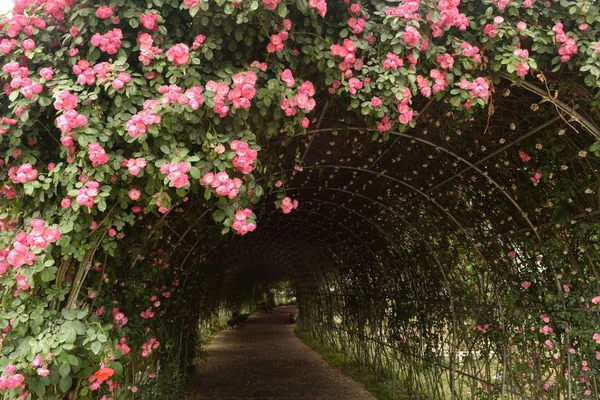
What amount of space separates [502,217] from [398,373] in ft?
11.8

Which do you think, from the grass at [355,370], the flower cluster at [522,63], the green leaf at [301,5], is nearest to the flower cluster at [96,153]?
the green leaf at [301,5]

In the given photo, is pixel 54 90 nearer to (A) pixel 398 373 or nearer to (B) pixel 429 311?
(B) pixel 429 311

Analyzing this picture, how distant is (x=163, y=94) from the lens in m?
2.25

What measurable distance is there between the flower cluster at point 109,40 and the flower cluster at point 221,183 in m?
0.72

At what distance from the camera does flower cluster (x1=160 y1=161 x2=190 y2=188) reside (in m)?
2.13

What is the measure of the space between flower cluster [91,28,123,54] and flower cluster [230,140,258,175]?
2.25 feet

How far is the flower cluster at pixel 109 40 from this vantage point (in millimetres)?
2285

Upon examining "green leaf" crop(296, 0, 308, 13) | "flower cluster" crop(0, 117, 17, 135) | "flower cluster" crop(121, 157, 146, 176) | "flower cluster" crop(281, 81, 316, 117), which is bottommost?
"flower cluster" crop(121, 157, 146, 176)

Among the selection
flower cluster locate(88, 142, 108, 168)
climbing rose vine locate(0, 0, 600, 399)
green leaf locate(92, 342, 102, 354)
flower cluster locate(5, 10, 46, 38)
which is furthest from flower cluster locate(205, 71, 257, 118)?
green leaf locate(92, 342, 102, 354)

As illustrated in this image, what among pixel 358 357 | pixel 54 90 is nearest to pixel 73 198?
pixel 54 90

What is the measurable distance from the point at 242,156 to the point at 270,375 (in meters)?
7.53

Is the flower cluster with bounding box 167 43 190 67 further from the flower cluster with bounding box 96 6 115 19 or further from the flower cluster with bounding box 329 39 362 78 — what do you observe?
the flower cluster with bounding box 329 39 362 78

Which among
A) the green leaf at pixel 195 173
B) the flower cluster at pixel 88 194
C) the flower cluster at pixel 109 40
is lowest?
the flower cluster at pixel 88 194

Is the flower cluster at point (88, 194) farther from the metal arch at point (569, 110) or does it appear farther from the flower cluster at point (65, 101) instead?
the metal arch at point (569, 110)
